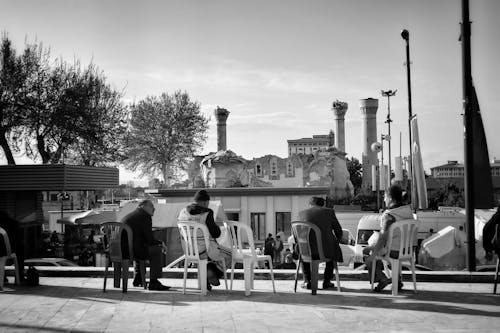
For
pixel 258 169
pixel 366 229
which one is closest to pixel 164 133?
pixel 258 169

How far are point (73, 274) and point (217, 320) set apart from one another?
14.4 ft

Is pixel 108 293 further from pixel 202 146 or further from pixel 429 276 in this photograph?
pixel 202 146

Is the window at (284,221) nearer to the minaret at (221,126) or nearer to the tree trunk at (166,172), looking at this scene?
the tree trunk at (166,172)

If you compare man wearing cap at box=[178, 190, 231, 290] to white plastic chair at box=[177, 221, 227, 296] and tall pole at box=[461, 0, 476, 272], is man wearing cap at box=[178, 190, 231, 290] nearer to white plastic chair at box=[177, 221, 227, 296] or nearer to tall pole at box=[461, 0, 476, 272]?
white plastic chair at box=[177, 221, 227, 296]

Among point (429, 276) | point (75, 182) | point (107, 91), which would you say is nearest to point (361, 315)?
point (429, 276)

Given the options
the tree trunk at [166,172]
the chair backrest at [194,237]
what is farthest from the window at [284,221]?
the chair backrest at [194,237]

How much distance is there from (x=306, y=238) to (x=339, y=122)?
207 feet

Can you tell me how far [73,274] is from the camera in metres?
9.64

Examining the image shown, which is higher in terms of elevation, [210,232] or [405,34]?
[405,34]

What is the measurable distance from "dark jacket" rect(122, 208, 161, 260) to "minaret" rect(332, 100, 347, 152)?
62075 millimetres

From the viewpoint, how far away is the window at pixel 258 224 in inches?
1303

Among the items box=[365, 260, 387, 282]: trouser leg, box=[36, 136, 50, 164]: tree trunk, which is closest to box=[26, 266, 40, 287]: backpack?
box=[365, 260, 387, 282]: trouser leg

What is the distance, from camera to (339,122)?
229 ft

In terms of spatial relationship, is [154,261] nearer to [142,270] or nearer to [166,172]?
[142,270]
